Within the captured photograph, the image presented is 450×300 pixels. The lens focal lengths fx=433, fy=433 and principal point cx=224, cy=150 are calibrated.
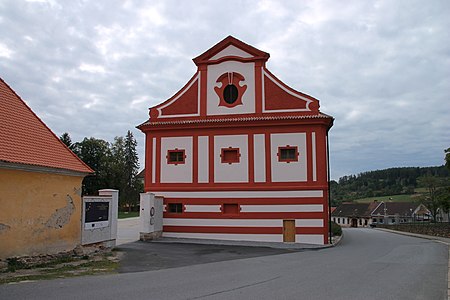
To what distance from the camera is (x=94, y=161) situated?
5631cm

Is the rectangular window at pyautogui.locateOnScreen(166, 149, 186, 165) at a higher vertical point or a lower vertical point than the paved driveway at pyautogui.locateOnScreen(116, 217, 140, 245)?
higher

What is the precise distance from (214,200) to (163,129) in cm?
540

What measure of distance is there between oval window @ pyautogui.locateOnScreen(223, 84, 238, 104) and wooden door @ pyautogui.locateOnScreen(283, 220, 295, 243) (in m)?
7.90

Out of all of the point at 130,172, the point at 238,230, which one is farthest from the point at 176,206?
the point at 130,172

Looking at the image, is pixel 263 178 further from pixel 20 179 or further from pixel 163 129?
pixel 20 179

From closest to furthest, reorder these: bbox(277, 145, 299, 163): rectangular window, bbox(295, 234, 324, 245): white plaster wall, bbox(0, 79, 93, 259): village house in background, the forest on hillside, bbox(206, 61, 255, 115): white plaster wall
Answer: bbox(0, 79, 93, 259): village house in background → bbox(295, 234, 324, 245): white plaster wall → bbox(277, 145, 299, 163): rectangular window → bbox(206, 61, 255, 115): white plaster wall → the forest on hillside

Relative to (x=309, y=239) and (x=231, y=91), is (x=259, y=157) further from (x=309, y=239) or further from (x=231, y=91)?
(x=309, y=239)

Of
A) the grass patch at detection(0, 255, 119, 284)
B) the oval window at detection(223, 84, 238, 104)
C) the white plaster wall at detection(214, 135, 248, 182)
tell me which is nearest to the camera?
the grass patch at detection(0, 255, 119, 284)

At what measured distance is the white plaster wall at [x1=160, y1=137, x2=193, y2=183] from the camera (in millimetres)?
25828

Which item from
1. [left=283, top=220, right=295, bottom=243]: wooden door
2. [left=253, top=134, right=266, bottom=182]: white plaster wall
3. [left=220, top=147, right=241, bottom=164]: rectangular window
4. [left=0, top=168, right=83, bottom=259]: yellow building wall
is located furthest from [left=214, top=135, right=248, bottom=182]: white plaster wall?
[left=0, top=168, right=83, bottom=259]: yellow building wall

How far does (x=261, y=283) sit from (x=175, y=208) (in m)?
15.1

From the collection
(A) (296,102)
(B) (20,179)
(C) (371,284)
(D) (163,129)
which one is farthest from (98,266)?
(A) (296,102)

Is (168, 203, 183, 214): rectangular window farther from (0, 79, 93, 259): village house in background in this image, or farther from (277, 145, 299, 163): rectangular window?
(0, 79, 93, 259): village house in background

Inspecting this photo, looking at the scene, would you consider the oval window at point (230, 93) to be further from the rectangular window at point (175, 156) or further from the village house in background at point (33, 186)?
the village house in background at point (33, 186)
